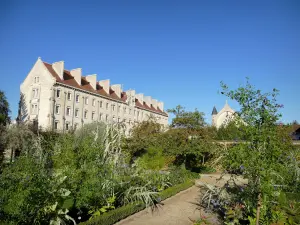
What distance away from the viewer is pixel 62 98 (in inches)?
1713

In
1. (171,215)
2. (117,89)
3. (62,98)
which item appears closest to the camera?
(171,215)

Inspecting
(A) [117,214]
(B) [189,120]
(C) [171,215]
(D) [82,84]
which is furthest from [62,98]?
(A) [117,214]

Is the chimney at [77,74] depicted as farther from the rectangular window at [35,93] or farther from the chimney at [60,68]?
the rectangular window at [35,93]

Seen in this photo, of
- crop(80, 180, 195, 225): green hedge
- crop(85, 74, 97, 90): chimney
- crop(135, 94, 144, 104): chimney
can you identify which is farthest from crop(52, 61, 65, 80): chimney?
crop(80, 180, 195, 225): green hedge

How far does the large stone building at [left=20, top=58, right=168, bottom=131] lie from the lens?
137 feet

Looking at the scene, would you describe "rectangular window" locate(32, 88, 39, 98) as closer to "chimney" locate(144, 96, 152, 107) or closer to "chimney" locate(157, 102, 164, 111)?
"chimney" locate(144, 96, 152, 107)

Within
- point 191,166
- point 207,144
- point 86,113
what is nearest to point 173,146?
point 207,144

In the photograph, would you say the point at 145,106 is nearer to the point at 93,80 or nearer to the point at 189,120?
the point at 93,80

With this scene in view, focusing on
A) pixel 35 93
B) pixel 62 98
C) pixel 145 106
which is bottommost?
pixel 62 98

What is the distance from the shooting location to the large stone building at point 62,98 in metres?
41.9

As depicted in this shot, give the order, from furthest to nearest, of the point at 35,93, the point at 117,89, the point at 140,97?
the point at 140,97
the point at 117,89
the point at 35,93

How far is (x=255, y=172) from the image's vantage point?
653cm

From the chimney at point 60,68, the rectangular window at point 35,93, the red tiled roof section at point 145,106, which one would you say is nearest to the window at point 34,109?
the rectangular window at point 35,93

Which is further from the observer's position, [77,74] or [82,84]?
[82,84]
